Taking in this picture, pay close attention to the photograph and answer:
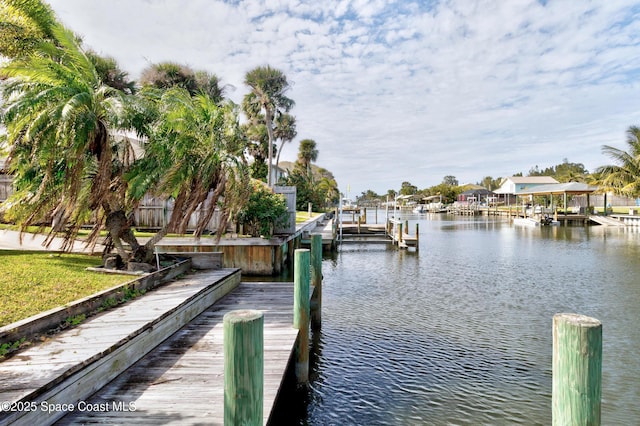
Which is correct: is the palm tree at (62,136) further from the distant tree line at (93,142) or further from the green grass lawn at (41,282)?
the green grass lawn at (41,282)

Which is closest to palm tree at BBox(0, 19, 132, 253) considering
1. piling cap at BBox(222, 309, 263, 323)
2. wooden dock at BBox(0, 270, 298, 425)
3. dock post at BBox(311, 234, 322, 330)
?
wooden dock at BBox(0, 270, 298, 425)

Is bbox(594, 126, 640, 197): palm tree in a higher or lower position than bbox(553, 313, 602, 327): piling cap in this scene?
higher

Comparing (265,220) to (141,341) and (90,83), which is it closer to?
(90,83)

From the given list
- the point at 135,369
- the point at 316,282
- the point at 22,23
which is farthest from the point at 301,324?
the point at 22,23

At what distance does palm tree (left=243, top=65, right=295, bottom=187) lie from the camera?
1475 inches

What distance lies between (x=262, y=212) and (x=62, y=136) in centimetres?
738

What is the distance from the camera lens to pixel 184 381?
14.6 feet

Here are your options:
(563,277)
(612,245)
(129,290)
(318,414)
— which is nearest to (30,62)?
(129,290)

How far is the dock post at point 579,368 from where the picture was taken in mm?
2801

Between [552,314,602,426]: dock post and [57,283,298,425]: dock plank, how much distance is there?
2.62 m

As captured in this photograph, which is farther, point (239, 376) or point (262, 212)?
point (262, 212)

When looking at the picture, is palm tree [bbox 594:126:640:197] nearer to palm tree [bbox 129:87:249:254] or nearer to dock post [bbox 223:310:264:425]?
palm tree [bbox 129:87:249:254]

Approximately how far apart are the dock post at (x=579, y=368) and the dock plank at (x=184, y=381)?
2.62 m

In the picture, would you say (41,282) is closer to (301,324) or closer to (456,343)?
(301,324)
